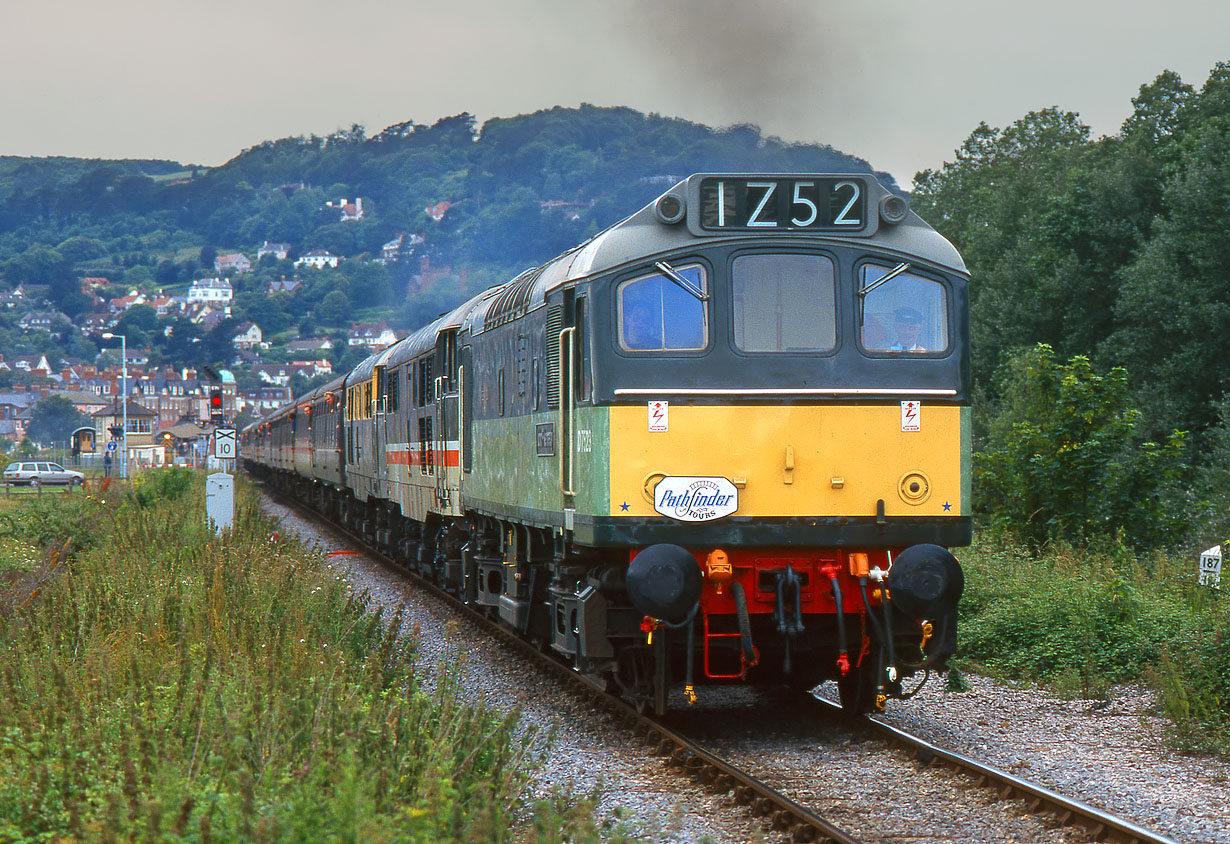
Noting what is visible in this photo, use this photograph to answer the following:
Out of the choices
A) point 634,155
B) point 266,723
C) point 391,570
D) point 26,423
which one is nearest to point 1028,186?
point 391,570

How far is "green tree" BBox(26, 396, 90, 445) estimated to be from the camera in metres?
162

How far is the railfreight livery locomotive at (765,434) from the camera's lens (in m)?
8.89

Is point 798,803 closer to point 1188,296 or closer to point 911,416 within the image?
point 911,416

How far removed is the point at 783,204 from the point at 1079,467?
10.6 m

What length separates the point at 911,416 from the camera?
9180mm

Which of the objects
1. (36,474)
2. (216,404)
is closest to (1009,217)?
(216,404)

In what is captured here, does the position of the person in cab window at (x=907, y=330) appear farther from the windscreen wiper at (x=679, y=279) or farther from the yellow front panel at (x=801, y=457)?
the windscreen wiper at (x=679, y=279)

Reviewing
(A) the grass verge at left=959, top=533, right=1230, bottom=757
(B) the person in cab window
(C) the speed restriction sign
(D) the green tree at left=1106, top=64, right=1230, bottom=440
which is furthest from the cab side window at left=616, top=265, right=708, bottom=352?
(D) the green tree at left=1106, top=64, right=1230, bottom=440

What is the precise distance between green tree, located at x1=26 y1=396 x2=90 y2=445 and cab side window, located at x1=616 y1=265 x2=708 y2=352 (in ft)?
537

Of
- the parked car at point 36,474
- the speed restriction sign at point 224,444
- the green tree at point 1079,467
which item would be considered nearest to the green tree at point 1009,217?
the green tree at point 1079,467

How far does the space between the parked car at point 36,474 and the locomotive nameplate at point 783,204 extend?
58.1 m

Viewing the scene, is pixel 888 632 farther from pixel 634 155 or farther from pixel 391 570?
pixel 634 155

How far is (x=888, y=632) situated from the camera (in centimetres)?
902

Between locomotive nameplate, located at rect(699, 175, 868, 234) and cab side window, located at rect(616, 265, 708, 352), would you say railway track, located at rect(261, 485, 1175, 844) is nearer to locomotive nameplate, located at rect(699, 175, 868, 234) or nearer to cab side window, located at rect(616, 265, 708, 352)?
cab side window, located at rect(616, 265, 708, 352)
